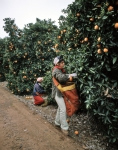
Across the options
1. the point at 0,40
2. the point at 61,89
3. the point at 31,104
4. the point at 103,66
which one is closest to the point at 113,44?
the point at 103,66

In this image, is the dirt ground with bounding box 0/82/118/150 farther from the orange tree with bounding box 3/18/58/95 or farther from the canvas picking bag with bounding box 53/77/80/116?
the orange tree with bounding box 3/18/58/95

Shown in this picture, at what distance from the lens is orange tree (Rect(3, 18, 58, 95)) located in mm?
8984

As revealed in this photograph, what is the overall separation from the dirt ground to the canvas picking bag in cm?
71

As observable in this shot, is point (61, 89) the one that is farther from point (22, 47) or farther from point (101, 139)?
point (22, 47)

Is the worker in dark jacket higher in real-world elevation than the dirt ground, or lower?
higher

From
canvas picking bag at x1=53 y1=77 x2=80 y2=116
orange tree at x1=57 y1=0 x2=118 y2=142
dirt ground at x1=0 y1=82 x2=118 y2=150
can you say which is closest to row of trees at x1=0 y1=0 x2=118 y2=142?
orange tree at x1=57 y1=0 x2=118 y2=142

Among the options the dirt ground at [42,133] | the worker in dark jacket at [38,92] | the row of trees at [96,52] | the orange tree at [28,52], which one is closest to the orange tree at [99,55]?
the row of trees at [96,52]

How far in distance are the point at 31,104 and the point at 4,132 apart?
2.71m

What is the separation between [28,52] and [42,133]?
17.9 feet

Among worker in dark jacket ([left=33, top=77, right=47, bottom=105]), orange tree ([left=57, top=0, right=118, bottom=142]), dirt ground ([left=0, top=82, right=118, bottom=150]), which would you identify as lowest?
dirt ground ([left=0, top=82, right=118, bottom=150])

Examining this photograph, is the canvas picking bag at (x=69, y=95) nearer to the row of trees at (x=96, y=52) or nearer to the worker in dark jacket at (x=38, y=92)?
the row of trees at (x=96, y=52)

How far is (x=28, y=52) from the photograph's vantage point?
9.15 metres

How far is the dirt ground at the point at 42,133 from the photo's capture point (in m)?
4.03

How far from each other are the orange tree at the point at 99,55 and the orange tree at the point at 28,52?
4881 millimetres
